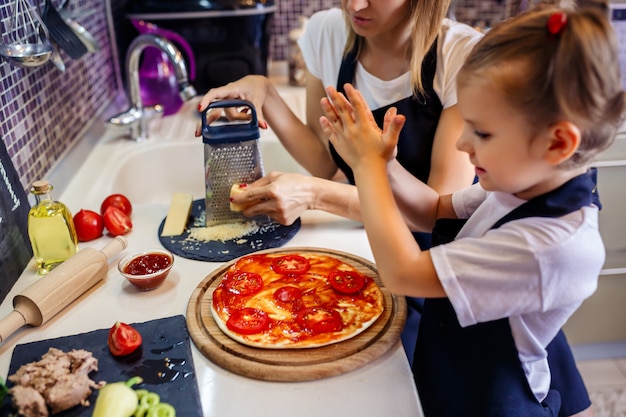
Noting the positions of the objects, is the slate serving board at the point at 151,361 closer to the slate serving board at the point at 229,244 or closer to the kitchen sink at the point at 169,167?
the slate serving board at the point at 229,244

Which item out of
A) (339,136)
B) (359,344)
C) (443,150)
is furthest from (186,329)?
(443,150)

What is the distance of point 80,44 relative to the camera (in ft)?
5.06

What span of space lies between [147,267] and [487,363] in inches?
25.4

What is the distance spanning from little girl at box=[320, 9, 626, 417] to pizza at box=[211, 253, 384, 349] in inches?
5.1

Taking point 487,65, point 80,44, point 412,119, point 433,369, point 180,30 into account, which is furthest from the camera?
point 180,30

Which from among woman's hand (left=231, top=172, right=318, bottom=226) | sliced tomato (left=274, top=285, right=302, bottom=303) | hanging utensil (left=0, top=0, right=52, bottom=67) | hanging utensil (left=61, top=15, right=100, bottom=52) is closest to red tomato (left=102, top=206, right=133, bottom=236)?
woman's hand (left=231, top=172, right=318, bottom=226)

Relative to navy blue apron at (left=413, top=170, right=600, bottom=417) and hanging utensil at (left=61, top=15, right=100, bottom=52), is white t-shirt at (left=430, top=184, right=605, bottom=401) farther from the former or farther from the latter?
hanging utensil at (left=61, top=15, right=100, bottom=52)

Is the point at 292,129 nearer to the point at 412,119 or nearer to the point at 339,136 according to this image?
the point at 412,119

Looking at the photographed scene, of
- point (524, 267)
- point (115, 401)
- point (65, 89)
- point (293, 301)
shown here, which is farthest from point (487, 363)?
point (65, 89)

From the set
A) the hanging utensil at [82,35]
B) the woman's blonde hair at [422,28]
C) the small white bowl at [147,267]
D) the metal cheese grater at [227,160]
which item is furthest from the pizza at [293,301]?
the hanging utensil at [82,35]

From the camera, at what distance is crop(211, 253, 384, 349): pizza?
91cm

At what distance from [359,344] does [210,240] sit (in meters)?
0.50

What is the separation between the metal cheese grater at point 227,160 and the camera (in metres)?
1.26

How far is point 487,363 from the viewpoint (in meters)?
0.91
